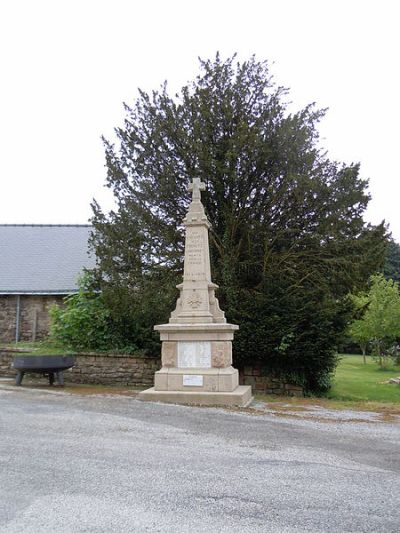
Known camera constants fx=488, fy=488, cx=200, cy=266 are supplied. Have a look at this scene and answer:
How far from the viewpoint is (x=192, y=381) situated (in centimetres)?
980

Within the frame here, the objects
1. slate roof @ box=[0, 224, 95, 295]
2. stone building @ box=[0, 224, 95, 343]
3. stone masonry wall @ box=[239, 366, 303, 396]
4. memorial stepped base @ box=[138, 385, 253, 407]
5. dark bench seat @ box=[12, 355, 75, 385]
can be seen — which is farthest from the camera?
slate roof @ box=[0, 224, 95, 295]

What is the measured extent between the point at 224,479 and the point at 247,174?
10.4 m

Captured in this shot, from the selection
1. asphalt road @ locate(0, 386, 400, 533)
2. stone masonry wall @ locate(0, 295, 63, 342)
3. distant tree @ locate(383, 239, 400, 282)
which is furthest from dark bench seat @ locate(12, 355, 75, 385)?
distant tree @ locate(383, 239, 400, 282)

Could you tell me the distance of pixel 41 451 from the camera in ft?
18.0

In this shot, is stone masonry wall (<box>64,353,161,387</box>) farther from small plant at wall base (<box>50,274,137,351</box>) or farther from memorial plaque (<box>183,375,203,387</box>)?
memorial plaque (<box>183,375,203,387</box>)

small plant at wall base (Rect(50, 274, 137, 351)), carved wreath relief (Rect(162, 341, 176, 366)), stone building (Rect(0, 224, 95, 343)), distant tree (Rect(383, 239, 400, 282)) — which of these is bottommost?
carved wreath relief (Rect(162, 341, 176, 366))

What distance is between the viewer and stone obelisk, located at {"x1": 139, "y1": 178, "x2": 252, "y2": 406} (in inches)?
379

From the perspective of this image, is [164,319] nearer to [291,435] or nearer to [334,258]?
[334,258]

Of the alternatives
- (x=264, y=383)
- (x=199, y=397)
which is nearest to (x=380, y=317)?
(x=264, y=383)

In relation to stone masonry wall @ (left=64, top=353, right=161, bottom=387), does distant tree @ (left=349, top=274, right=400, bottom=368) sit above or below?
above

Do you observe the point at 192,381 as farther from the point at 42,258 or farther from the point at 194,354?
the point at 42,258

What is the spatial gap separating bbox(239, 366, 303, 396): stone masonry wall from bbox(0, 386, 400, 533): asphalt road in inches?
204

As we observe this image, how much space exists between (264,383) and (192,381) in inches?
156

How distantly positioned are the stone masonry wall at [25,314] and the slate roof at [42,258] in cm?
38
